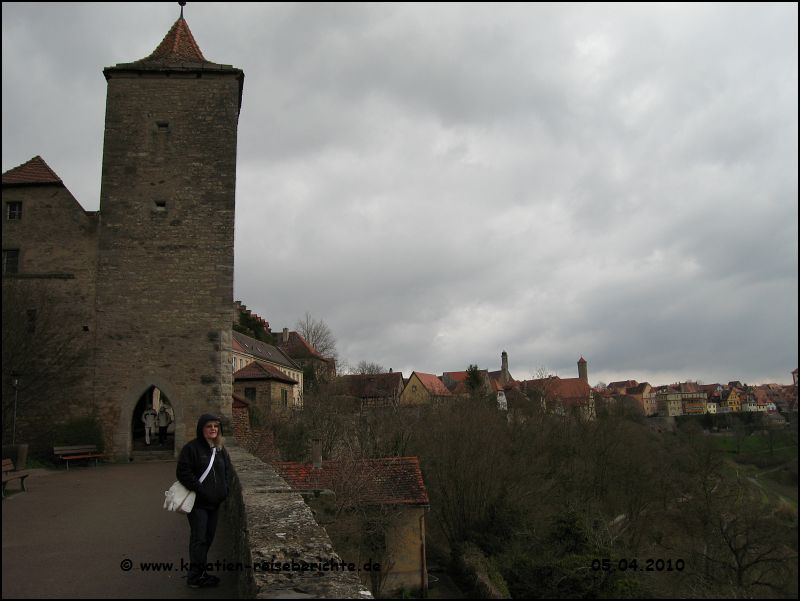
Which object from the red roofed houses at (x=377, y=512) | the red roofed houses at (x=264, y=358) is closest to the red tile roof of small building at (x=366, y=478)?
the red roofed houses at (x=377, y=512)

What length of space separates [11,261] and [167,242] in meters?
4.03

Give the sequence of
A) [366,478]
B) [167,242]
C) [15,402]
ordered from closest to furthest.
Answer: [15,402]
[167,242]
[366,478]

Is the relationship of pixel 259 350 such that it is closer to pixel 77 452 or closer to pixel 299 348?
pixel 299 348

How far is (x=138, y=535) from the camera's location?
6.68m

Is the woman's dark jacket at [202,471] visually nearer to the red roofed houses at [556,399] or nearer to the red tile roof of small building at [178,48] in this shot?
the red tile roof of small building at [178,48]

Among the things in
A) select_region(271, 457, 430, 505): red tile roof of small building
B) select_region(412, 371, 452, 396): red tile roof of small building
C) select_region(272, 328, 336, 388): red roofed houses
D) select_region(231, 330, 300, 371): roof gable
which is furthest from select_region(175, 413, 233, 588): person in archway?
select_region(412, 371, 452, 396): red tile roof of small building

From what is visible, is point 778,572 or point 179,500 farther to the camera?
point 778,572

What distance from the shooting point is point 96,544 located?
625cm

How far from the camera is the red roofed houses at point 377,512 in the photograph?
14.5 meters

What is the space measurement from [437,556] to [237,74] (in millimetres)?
19734

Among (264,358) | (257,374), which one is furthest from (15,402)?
(264,358)

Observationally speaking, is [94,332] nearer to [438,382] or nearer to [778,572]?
[778,572]

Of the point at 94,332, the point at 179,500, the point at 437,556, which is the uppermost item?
the point at 94,332

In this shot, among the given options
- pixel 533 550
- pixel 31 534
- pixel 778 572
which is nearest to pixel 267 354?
pixel 533 550
